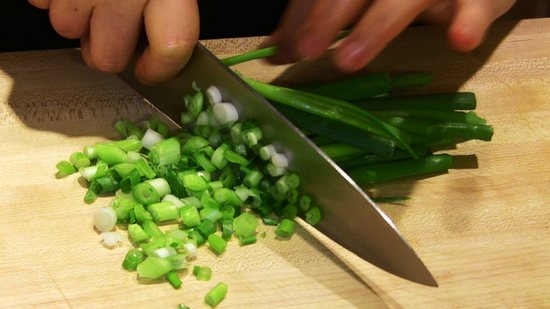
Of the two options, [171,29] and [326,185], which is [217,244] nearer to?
[326,185]

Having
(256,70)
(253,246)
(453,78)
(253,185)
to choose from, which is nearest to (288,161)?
(253,185)

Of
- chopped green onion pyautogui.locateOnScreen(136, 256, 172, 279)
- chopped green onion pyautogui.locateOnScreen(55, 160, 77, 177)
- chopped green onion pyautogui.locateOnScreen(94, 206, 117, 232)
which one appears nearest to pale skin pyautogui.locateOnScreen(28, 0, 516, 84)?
chopped green onion pyautogui.locateOnScreen(55, 160, 77, 177)

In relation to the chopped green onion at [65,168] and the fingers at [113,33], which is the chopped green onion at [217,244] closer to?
the chopped green onion at [65,168]

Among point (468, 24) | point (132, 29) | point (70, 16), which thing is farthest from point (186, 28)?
point (468, 24)

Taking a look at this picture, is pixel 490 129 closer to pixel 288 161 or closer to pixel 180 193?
pixel 288 161

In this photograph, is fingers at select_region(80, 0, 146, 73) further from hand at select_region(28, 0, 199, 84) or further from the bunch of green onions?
the bunch of green onions

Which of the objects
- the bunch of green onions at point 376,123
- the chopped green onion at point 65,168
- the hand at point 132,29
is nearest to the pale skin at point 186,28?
the hand at point 132,29

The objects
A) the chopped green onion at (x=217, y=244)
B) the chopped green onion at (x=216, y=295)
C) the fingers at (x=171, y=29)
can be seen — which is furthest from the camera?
the fingers at (x=171, y=29)

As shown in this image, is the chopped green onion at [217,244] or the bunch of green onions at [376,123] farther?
the bunch of green onions at [376,123]
